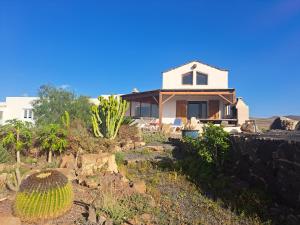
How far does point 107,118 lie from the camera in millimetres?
12648

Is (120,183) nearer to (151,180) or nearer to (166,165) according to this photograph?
(151,180)

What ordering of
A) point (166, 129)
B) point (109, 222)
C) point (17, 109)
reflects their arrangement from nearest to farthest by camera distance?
point (109, 222) < point (166, 129) < point (17, 109)

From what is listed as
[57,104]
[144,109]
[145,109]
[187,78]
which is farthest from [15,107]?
[187,78]

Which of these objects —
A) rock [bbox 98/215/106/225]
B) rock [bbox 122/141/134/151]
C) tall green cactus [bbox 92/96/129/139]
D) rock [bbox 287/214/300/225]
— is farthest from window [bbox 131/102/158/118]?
rock [bbox 98/215/106/225]

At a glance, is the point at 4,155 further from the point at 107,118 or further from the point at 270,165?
the point at 270,165

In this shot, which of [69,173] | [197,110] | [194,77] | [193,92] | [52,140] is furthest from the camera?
[197,110]

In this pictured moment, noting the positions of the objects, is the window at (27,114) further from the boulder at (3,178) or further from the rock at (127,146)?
the boulder at (3,178)

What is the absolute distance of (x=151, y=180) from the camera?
7383 mm

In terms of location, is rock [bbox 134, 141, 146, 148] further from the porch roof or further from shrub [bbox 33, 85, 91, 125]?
the porch roof

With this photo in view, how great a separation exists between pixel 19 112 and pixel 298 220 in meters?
29.6

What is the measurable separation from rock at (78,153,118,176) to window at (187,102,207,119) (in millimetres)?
15995

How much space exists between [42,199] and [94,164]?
297 cm

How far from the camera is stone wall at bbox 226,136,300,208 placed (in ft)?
17.6

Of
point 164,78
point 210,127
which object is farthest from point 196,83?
point 210,127
